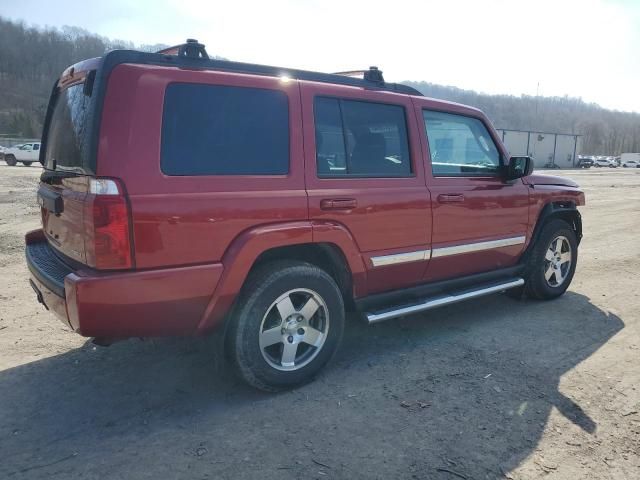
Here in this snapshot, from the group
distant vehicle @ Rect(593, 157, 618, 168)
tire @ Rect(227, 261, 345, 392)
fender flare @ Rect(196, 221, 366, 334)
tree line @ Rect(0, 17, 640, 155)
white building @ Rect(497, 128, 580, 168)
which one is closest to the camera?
fender flare @ Rect(196, 221, 366, 334)

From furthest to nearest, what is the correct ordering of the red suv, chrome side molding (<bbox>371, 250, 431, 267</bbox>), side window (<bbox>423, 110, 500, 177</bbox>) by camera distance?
side window (<bbox>423, 110, 500, 177</bbox>) < chrome side molding (<bbox>371, 250, 431, 267</bbox>) < the red suv

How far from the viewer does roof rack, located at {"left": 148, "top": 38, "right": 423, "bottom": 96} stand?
2945mm

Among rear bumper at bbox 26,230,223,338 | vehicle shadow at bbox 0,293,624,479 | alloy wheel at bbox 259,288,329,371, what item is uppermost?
rear bumper at bbox 26,230,223,338

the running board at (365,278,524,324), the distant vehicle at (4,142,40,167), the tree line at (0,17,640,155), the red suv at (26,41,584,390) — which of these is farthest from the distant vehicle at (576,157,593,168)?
the red suv at (26,41,584,390)

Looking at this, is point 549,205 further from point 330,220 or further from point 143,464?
point 143,464

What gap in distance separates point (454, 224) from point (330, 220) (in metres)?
1.31

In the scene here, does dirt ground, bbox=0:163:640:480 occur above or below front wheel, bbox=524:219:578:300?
below

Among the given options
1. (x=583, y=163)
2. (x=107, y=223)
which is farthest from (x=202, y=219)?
(x=583, y=163)

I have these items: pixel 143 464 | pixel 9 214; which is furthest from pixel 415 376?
pixel 9 214

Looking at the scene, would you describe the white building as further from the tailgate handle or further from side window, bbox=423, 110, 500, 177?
the tailgate handle

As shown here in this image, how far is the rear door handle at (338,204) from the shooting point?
328 centimetres

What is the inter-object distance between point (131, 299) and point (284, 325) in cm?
103

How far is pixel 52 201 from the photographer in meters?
3.09

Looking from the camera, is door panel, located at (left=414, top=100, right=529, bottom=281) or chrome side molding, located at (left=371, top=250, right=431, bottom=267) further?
door panel, located at (left=414, top=100, right=529, bottom=281)
